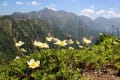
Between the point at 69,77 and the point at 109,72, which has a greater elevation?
the point at 69,77

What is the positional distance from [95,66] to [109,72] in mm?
390

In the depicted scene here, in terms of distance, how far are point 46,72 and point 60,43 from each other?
84cm

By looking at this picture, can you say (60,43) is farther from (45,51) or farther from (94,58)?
(94,58)

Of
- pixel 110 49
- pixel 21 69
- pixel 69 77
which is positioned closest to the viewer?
pixel 69 77

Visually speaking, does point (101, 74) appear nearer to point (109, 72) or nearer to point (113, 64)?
point (109, 72)

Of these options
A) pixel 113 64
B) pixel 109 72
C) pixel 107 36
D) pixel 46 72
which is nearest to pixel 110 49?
pixel 113 64

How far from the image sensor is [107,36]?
35.6ft

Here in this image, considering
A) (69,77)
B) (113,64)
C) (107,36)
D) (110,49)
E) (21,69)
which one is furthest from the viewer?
(107,36)

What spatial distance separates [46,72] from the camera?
603 centimetres

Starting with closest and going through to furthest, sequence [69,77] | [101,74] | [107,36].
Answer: [69,77], [101,74], [107,36]

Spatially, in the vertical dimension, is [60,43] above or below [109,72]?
above

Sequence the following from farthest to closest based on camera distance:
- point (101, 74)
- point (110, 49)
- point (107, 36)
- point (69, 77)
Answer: point (107, 36) < point (110, 49) < point (101, 74) < point (69, 77)

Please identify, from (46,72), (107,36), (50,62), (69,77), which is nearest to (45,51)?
(50,62)

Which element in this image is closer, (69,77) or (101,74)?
(69,77)
